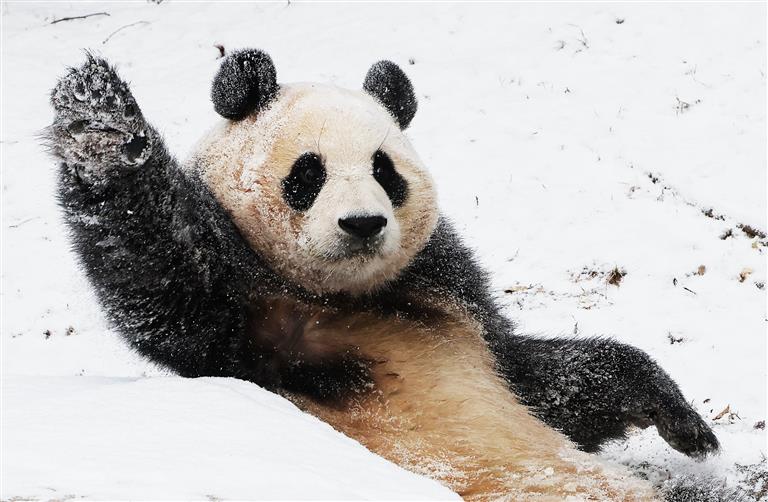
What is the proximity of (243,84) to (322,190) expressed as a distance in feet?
2.30

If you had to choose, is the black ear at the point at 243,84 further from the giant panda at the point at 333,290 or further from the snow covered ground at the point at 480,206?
the snow covered ground at the point at 480,206

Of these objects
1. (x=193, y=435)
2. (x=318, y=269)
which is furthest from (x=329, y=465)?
(x=318, y=269)

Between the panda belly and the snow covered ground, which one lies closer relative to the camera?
the snow covered ground

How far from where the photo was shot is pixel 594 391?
4438 millimetres

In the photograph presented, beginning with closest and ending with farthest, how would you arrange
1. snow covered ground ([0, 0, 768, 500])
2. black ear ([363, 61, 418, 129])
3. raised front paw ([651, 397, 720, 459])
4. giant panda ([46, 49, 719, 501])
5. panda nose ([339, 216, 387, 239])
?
snow covered ground ([0, 0, 768, 500]) < giant panda ([46, 49, 719, 501]) < panda nose ([339, 216, 387, 239]) < raised front paw ([651, 397, 720, 459]) < black ear ([363, 61, 418, 129])

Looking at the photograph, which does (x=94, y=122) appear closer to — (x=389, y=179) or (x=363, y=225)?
(x=363, y=225)

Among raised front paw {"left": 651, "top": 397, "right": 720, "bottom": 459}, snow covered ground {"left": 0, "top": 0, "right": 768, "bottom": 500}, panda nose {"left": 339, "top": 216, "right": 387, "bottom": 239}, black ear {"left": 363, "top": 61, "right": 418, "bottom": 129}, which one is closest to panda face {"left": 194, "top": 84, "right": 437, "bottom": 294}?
panda nose {"left": 339, "top": 216, "right": 387, "bottom": 239}

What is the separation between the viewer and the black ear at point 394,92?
4.54m

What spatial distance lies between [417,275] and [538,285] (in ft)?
9.62

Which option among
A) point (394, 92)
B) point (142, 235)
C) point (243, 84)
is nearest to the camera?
point (142, 235)

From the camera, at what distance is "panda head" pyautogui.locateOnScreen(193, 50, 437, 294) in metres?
3.61

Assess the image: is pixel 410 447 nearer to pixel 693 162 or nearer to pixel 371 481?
pixel 371 481

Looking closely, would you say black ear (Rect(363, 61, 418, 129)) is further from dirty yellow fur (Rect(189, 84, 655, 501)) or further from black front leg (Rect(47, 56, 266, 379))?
black front leg (Rect(47, 56, 266, 379))

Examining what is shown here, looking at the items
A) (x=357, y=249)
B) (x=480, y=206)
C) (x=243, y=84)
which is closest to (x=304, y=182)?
(x=357, y=249)
